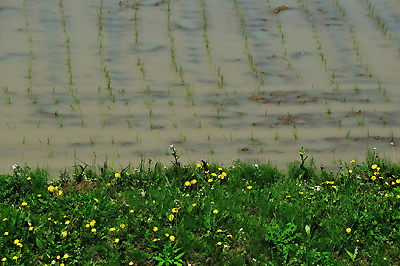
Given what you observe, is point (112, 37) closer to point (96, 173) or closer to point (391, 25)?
point (96, 173)

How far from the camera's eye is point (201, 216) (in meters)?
3.38

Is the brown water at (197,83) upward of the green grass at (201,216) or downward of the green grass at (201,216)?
upward

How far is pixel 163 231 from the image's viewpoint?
319 centimetres

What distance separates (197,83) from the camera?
236 inches

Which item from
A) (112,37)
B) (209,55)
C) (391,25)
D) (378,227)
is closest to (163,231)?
(378,227)

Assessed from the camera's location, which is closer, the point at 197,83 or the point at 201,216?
the point at 201,216

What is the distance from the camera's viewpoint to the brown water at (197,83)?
4699 mm

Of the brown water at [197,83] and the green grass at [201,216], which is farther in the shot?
the brown water at [197,83]

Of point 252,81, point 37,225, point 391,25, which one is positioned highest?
point 391,25

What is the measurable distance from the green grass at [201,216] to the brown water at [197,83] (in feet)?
1.56

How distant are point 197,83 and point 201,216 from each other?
2943 mm

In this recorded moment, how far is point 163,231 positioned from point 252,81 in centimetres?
339

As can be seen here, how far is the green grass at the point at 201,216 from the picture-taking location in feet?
10.0

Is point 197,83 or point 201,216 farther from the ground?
point 197,83
